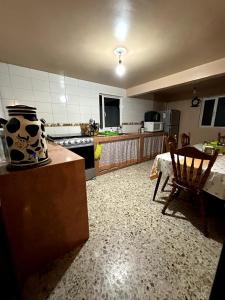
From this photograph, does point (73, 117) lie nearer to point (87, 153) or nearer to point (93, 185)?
point (87, 153)

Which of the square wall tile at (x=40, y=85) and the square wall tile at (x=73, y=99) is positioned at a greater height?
the square wall tile at (x=40, y=85)

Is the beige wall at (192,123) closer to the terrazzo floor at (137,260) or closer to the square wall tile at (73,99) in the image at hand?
the terrazzo floor at (137,260)

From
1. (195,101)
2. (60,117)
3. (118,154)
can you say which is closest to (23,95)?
(60,117)

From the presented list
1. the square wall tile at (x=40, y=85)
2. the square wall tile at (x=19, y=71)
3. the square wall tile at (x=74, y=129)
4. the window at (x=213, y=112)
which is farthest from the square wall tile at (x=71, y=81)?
the window at (x=213, y=112)

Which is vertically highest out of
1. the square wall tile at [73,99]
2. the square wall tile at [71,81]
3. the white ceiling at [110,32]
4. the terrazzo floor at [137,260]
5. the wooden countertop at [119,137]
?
the white ceiling at [110,32]

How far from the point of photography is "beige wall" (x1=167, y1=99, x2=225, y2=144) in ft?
12.4

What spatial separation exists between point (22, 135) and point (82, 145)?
1611mm

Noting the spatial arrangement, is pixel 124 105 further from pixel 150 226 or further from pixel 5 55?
pixel 150 226

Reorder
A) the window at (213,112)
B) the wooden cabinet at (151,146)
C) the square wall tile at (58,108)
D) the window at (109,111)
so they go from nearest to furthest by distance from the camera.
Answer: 1. the square wall tile at (58,108)
2. the window at (109,111)
3. the window at (213,112)
4. the wooden cabinet at (151,146)

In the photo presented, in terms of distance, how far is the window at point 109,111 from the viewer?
10.9ft

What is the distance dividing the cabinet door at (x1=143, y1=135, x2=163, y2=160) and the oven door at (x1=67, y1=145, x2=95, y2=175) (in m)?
1.62

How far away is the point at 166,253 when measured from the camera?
3.93 feet

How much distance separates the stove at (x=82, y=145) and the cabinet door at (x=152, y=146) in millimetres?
1651

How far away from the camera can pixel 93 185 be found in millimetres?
2484
